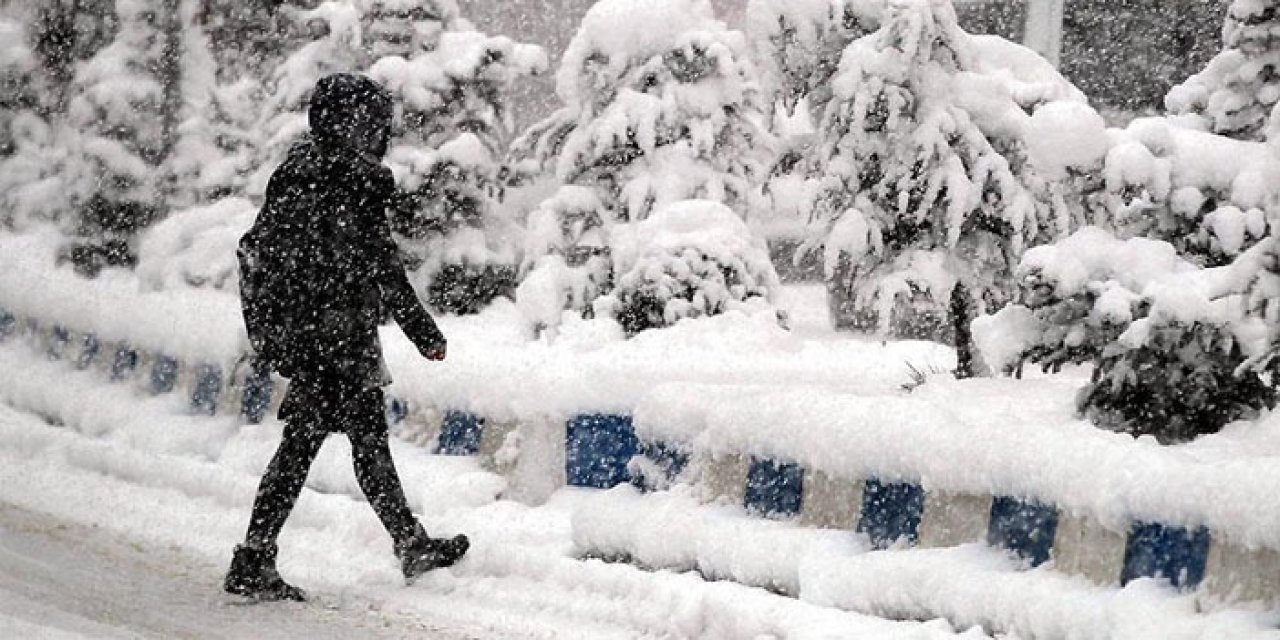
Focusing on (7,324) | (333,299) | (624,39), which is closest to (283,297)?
(333,299)

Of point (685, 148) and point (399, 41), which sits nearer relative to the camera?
point (685, 148)

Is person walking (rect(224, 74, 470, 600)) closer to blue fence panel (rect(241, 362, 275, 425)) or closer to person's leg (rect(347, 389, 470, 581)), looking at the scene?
person's leg (rect(347, 389, 470, 581))

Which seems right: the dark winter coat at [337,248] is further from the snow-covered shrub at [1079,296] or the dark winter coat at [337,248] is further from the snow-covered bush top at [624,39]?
the snow-covered bush top at [624,39]

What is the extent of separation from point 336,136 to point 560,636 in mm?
2045

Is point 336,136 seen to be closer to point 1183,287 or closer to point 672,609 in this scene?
point 672,609

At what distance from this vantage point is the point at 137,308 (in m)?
12.1

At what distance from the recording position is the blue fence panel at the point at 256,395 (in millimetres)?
10477

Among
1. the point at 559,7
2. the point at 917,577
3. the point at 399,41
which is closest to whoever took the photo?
the point at 917,577

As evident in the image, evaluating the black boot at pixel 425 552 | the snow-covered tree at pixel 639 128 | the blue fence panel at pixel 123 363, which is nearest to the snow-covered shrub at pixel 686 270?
the snow-covered tree at pixel 639 128

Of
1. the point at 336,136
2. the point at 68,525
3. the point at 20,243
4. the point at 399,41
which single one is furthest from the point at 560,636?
the point at 20,243

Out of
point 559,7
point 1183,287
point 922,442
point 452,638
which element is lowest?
point 452,638

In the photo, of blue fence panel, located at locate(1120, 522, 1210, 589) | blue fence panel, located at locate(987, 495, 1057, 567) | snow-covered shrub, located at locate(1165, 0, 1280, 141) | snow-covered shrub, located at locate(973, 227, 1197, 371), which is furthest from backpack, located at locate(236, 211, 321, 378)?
snow-covered shrub, located at locate(1165, 0, 1280, 141)

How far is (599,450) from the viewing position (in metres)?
8.36

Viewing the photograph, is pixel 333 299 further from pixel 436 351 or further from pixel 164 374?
pixel 164 374
